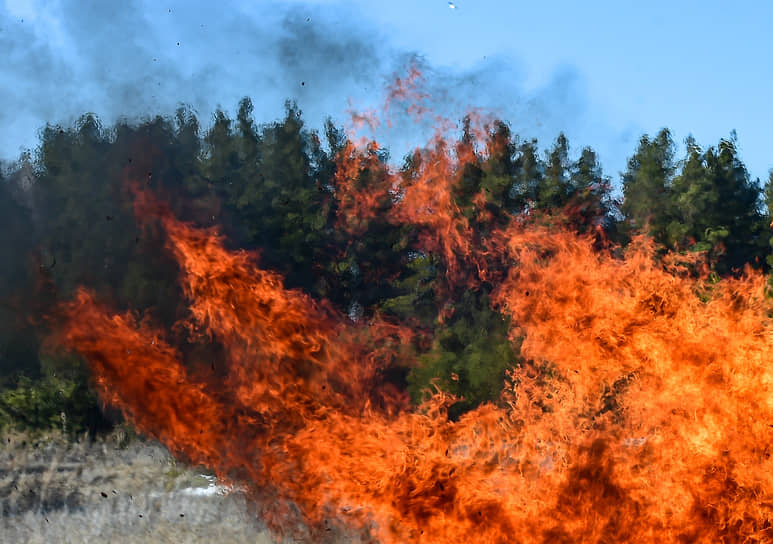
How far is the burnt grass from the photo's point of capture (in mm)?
11297

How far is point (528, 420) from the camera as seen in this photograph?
29.0 ft

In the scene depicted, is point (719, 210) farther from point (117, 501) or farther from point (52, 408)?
point (117, 501)

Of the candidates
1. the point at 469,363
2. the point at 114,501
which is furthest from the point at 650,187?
the point at 114,501

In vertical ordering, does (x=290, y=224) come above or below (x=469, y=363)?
above

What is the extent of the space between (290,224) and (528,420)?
98.0ft

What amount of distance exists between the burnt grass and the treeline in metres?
2.20

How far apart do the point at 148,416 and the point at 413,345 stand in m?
18.7

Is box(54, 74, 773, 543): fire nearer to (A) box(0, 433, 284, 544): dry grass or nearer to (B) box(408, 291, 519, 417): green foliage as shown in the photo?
(A) box(0, 433, 284, 544): dry grass

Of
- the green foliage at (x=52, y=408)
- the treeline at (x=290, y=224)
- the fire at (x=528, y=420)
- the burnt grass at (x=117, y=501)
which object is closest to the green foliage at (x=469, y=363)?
the treeline at (x=290, y=224)

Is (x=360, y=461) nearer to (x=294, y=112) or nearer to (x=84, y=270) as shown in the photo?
(x=84, y=270)

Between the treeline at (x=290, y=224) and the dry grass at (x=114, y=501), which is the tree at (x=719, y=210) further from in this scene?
the dry grass at (x=114, y=501)

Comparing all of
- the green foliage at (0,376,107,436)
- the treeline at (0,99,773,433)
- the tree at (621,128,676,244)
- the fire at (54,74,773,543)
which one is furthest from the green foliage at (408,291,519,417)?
the tree at (621,128,676,244)

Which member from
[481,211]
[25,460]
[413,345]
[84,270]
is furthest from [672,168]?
[25,460]

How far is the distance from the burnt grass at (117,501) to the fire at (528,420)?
1048mm
